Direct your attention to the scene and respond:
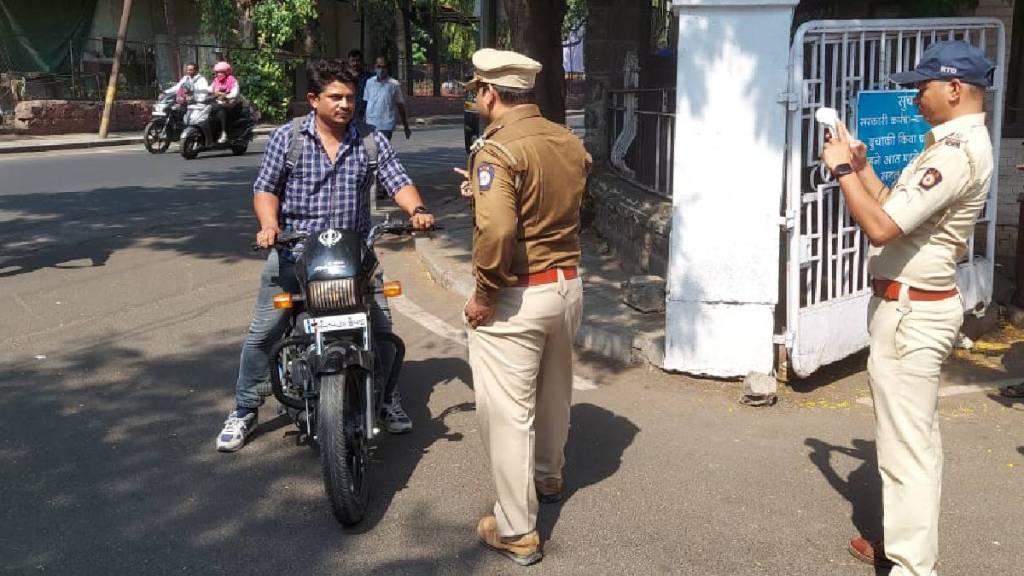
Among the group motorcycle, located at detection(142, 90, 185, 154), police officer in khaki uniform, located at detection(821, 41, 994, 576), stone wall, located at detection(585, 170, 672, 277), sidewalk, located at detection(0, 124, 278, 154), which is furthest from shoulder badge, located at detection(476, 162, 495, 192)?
sidewalk, located at detection(0, 124, 278, 154)

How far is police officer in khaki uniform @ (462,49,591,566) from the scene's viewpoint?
358 centimetres

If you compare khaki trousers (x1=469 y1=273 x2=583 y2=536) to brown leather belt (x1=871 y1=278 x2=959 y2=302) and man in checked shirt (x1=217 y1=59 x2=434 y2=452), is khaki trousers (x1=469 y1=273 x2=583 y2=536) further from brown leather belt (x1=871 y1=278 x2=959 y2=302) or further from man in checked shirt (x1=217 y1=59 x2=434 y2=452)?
brown leather belt (x1=871 y1=278 x2=959 y2=302)

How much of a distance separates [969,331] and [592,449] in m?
3.28

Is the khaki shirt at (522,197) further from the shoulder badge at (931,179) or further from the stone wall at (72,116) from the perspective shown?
the stone wall at (72,116)

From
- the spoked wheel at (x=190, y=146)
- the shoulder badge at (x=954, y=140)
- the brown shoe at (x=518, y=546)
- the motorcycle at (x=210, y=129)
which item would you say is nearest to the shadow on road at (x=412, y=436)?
the brown shoe at (x=518, y=546)

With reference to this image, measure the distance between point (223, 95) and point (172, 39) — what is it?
845 cm

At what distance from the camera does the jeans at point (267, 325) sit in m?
4.73

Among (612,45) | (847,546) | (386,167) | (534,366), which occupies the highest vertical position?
(612,45)

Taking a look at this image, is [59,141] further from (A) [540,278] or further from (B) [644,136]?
(A) [540,278]

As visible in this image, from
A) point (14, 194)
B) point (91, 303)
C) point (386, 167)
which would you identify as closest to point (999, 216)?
point (386, 167)

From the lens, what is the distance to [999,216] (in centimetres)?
942

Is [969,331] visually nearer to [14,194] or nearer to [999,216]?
[999,216]

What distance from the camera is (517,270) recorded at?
3.72 metres

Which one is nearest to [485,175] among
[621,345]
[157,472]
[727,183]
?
[157,472]
